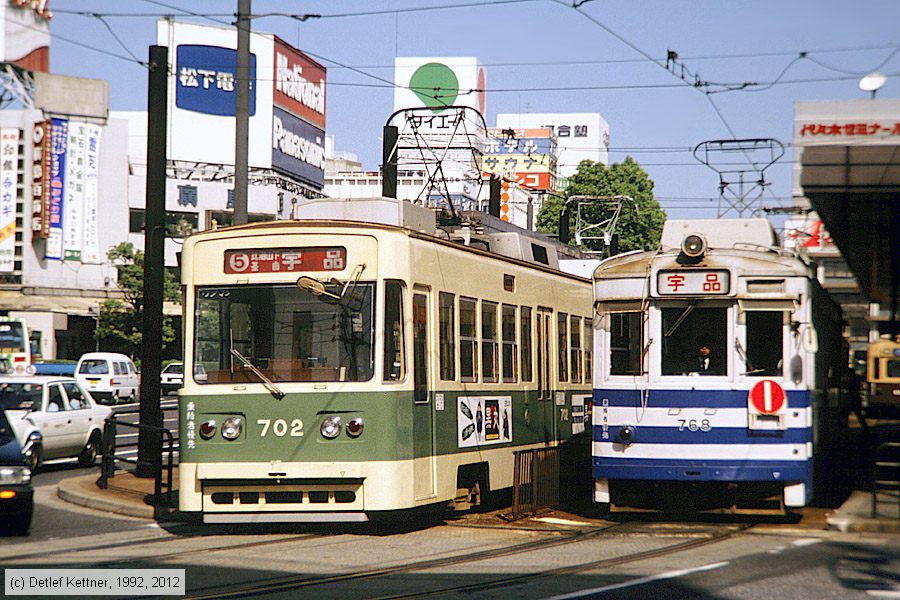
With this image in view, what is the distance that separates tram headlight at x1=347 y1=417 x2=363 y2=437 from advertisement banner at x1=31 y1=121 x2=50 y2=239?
55142 millimetres

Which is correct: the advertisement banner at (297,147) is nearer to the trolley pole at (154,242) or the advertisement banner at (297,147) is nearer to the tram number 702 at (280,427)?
the trolley pole at (154,242)

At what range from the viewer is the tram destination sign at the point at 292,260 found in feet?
43.4

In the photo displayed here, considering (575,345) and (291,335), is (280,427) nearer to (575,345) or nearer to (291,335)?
(291,335)

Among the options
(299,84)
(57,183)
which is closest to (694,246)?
(57,183)

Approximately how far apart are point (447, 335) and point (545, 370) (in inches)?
138

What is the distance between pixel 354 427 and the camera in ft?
42.6

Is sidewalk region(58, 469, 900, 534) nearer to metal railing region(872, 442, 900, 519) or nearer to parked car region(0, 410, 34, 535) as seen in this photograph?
metal railing region(872, 442, 900, 519)

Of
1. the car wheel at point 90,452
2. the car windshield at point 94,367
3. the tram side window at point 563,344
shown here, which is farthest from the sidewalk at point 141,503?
the car windshield at point 94,367

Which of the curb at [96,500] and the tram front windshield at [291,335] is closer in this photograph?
the tram front windshield at [291,335]

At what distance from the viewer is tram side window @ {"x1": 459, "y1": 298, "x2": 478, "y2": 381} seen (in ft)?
48.5

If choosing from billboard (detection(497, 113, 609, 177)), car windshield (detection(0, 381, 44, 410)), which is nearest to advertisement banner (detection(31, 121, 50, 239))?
car windshield (detection(0, 381, 44, 410))

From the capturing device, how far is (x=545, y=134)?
165m

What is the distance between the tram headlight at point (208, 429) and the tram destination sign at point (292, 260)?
59.6 inches

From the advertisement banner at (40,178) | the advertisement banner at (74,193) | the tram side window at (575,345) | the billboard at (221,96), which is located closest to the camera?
the tram side window at (575,345)
